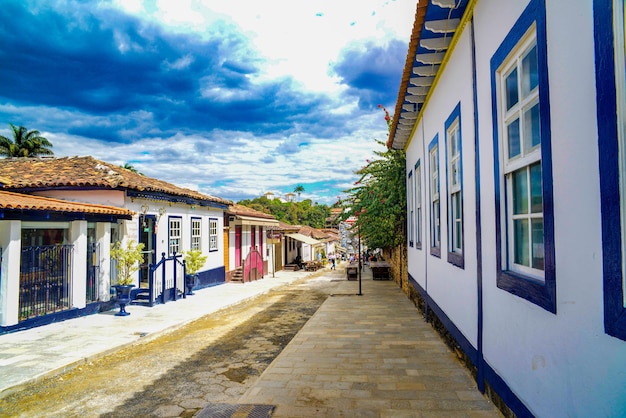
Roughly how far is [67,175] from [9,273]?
5.00m

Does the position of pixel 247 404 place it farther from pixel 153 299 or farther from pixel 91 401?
pixel 153 299

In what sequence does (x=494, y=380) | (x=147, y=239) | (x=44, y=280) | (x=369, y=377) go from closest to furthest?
(x=494, y=380), (x=369, y=377), (x=44, y=280), (x=147, y=239)

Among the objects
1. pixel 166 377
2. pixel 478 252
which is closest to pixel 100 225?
pixel 166 377

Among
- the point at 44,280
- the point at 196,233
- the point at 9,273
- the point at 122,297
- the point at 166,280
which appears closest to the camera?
the point at 9,273

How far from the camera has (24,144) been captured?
108 ft

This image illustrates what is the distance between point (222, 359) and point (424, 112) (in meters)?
5.63

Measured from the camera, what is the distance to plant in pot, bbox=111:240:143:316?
9906mm

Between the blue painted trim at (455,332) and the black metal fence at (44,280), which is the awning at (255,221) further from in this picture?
the blue painted trim at (455,332)

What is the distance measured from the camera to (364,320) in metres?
7.85

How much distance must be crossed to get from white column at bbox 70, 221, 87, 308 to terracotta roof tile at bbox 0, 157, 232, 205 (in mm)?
1725

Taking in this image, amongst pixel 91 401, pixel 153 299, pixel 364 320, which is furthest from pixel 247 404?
pixel 153 299

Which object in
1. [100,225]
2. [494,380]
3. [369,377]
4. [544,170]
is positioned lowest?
[369,377]

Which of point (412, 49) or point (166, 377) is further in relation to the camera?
point (166, 377)

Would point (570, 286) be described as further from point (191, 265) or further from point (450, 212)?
point (191, 265)
